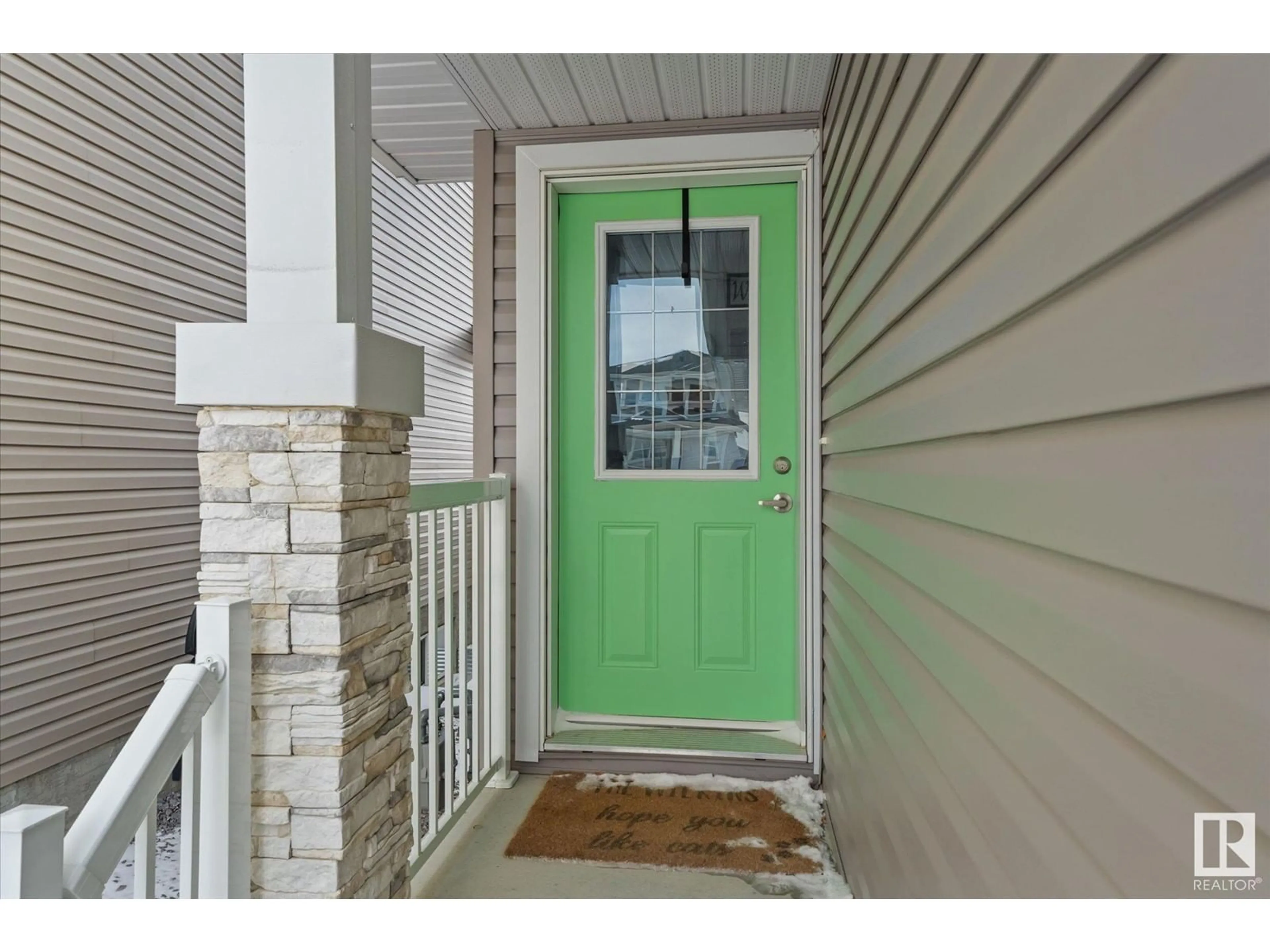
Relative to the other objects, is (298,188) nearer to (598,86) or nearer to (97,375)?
(598,86)

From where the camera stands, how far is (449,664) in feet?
6.52

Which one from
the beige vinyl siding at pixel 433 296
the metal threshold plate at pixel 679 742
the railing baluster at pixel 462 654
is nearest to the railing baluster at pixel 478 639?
the railing baluster at pixel 462 654

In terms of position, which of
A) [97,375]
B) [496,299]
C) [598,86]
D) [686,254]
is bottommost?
[97,375]

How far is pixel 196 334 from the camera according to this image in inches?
47.9

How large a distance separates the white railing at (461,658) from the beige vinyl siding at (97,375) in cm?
119

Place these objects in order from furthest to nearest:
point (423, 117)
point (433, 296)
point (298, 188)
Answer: point (433, 296) < point (423, 117) < point (298, 188)

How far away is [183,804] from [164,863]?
1.52m

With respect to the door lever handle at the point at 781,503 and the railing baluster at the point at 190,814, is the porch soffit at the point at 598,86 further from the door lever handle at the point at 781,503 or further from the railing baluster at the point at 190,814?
the railing baluster at the point at 190,814

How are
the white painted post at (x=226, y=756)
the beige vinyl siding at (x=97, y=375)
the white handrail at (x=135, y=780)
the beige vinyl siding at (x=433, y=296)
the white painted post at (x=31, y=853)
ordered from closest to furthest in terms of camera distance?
1. the white painted post at (x=31, y=853)
2. the white handrail at (x=135, y=780)
3. the white painted post at (x=226, y=756)
4. the beige vinyl siding at (x=97, y=375)
5. the beige vinyl siding at (x=433, y=296)

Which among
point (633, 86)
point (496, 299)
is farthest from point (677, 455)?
point (633, 86)

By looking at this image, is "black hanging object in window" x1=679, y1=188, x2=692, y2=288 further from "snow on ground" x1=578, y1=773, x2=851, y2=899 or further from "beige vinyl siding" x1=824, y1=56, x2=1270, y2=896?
"snow on ground" x1=578, y1=773, x2=851, y2=899

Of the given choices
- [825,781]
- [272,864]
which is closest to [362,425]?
[272,864]

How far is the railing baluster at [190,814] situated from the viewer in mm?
1076

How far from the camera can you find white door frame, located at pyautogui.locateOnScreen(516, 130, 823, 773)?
250 cm
